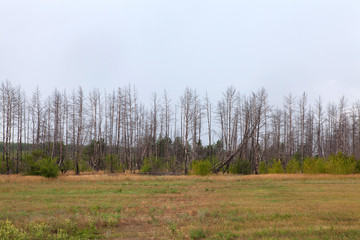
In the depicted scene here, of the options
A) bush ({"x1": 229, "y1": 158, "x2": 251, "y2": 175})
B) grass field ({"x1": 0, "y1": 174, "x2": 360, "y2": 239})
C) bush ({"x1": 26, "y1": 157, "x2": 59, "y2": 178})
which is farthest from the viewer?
bush ({"x1": 229, "y1": 158, "x2": 251, "y2": 175})

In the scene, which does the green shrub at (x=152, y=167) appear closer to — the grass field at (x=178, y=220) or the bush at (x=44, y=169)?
the bush at (x=44, y=169)

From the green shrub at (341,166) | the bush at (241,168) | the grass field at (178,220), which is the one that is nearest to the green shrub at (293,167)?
the green shrub at (341,166)

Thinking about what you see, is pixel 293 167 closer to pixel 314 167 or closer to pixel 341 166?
pixel 314 167

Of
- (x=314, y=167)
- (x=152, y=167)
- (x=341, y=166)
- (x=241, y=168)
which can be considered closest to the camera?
(x=341, y=166)

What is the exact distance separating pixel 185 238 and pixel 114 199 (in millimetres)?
8108

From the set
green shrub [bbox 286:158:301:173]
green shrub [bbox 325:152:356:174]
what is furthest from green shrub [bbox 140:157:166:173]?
green shrub [bbox 325:152:356:174]

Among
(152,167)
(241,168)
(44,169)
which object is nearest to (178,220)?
(44,169)

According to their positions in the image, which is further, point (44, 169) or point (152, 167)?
point (152, 167)

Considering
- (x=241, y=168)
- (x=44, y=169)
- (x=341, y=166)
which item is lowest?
(x=241, y=168)

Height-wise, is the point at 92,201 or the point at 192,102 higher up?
the point at 192,102

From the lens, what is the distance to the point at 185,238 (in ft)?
23.7

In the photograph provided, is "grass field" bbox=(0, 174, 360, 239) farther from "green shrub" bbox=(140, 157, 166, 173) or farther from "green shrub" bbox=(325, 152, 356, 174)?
"green shrub" bbox=(140, 157, 166, 173)

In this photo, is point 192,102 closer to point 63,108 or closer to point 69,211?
point 63,108

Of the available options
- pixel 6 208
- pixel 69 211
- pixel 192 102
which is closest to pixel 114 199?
pixel 69 211
